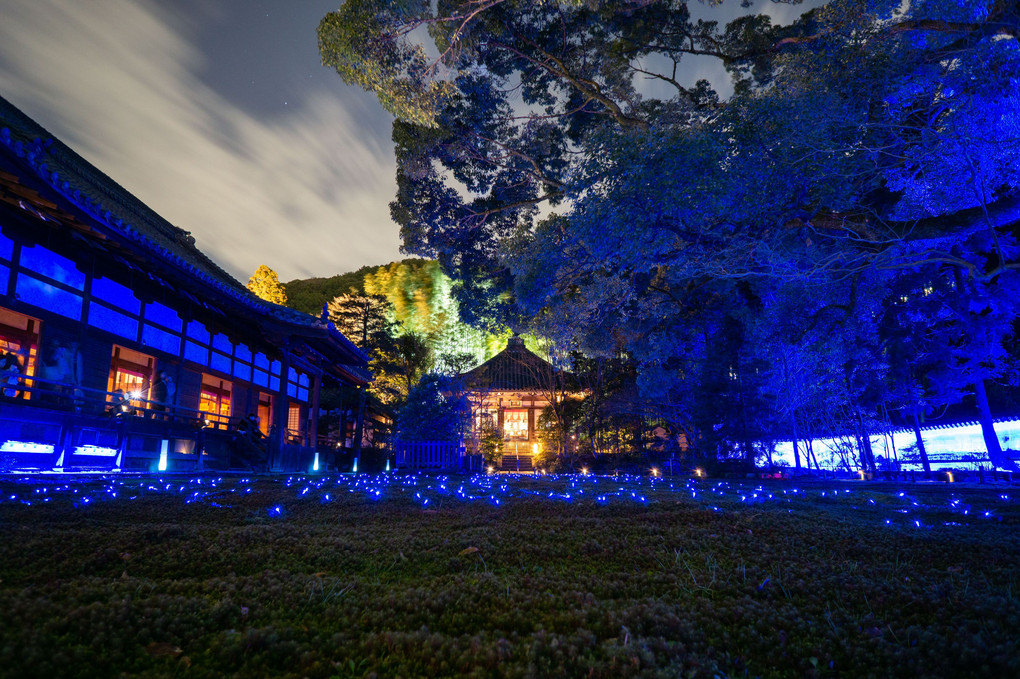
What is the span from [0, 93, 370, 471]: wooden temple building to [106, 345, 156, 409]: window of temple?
0.05 meters

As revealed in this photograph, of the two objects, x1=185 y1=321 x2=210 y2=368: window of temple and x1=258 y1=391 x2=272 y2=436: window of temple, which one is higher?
x1=185 y1=321 x2=210 y2=368: window of temple

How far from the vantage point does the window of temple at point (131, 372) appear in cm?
1151

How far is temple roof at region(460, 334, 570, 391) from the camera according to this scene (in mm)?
20078

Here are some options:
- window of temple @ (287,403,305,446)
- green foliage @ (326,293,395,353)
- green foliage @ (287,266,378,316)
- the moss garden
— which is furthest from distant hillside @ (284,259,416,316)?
the moss garden

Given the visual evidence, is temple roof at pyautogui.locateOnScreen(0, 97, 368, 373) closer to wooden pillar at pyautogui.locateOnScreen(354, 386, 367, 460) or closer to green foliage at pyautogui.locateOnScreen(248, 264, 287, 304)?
wooden pillar at pyautogui.locateOnScreen(354, 386, 367, 460)

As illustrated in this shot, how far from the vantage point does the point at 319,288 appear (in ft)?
122

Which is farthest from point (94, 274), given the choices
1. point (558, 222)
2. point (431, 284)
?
point (431, 284)

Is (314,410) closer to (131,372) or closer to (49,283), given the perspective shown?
(131,372)

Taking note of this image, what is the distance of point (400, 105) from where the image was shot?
9.03 m

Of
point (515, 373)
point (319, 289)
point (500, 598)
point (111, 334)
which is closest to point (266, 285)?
point (319, 289)

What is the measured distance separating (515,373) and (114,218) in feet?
54.8

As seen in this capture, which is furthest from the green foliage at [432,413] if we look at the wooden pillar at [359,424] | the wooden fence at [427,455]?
the wooden pillar at [359,424]

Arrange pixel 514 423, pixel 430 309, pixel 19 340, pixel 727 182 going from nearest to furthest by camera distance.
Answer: pixel 727 182 < pixel 19 340 < pixel 514 423 < pixel 430 309

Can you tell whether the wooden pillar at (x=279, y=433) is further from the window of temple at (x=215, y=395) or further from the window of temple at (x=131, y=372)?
the window of temple at (x=131, y=372)
